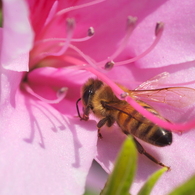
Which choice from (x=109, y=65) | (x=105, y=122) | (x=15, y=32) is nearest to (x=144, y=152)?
(x=105, y=122)

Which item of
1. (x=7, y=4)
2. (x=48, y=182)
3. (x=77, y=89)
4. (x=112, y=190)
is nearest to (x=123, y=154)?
(x=112, y=190)

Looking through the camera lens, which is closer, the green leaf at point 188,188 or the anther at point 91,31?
the green leaf at point 188,188

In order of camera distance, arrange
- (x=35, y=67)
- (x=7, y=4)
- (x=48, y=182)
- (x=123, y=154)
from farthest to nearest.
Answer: (x=35, y=67) < (x=48, y=182) < (x=7, y=4) < (x=123, y=154)

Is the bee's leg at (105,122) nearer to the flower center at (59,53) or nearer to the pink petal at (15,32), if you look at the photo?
the flower center at (59,53)

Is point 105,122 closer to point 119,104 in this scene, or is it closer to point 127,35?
point 119,104

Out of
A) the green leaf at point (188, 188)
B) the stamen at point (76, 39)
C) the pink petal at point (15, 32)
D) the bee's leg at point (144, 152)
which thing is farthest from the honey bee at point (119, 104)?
the green leaf at point (188, 188)

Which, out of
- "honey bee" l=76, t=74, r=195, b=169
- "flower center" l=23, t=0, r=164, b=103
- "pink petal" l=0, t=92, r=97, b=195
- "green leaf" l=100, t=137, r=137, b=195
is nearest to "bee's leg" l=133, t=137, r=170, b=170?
"honey bee" l=76, t=74, r=195, b=169

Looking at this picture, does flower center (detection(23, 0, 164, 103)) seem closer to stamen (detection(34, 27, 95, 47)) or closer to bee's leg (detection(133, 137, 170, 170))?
stamen (detection(34, 27, 95, 47))

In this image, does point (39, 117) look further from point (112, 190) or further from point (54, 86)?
point (112, 190)
